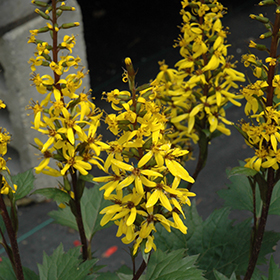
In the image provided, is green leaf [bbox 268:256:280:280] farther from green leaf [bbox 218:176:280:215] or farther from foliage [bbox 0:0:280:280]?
green leaf [bbox 218:176:280:215]

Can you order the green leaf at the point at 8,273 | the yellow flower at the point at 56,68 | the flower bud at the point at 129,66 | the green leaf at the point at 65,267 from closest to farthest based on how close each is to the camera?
the flower bud at the point at 129,66 → the yellow flower at the point at 56,68 → the green leaf at the point at 65,267 → the green leaf at the point at 8,273

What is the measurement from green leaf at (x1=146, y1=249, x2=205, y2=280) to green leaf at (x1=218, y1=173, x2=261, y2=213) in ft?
1.19

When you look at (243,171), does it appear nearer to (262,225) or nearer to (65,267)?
(262,225)

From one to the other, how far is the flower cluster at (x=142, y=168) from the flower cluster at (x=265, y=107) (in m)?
0.21

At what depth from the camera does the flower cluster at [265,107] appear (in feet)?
2.52

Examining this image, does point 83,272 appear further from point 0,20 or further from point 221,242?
point 0,20

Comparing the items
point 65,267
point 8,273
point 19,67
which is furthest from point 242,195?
point 19,67

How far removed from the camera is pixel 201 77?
39.2 inches

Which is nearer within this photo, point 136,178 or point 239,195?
point 136,178

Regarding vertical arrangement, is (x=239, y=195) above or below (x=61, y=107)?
below

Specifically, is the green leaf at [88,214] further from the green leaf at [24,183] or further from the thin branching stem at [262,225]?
the thin branching stem at [262,225]

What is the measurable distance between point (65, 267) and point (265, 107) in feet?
1.85

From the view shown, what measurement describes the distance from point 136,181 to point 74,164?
0.19 meters

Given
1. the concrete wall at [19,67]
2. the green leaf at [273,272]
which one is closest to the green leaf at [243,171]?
the green leaf at [273,272]
